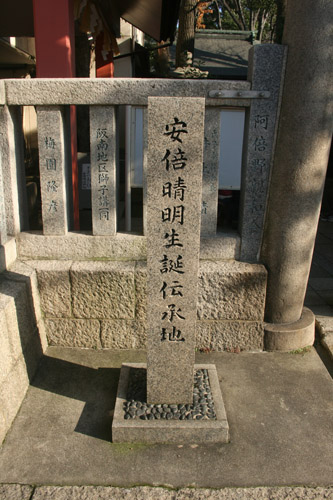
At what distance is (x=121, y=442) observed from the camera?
9.95 ft

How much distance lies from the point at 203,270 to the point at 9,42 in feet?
31.1

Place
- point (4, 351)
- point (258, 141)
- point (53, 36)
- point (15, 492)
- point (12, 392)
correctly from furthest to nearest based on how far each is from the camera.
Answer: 1. point (53, 36)
2. point (258, 141)
3. point (12, 392)
4. point (4, 351)
5. point (15, 492)

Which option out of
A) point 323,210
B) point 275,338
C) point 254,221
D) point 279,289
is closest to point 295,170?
point 254,221

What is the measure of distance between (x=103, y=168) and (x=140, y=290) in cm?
121

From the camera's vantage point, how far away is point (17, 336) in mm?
3402

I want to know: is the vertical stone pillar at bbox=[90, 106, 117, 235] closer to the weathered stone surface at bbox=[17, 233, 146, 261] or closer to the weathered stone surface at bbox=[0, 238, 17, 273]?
the weathered stone surface at bbox=[17, 233, 146, 261]

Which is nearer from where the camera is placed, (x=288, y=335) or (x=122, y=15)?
(x=288, y=335)

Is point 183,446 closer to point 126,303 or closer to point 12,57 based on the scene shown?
point 126,303

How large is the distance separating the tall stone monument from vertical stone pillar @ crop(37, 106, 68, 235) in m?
1.40

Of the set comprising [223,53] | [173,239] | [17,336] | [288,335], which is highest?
[223,53]

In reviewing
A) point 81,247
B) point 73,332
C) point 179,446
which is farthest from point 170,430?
point 81,247

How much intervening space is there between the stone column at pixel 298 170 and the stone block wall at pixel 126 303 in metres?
0.21

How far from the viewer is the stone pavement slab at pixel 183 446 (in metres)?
2.76

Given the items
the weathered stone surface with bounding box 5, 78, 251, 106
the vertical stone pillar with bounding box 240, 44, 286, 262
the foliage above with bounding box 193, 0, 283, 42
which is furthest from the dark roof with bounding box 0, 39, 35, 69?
the foliage above with bounding box 193, 0, 283, 42
